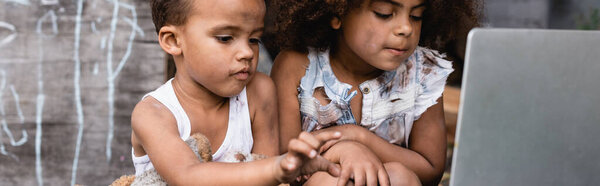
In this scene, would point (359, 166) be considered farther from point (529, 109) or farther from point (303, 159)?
point (529, 109)

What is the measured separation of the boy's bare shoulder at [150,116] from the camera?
60.0 inches

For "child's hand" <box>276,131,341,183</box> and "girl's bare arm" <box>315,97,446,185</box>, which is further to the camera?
"girl's bare arm" <box>315,97,446,185</box>

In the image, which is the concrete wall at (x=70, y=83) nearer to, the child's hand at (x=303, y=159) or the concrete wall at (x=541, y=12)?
the child's hand at (x=303, y=159)

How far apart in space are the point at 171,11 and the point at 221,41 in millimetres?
171

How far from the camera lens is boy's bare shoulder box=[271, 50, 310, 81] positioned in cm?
186

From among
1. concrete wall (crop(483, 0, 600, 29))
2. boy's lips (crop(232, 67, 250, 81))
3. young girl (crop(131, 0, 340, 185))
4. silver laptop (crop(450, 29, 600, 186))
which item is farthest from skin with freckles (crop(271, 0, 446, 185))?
concrete wall (crop(483, 0, 600, 29))

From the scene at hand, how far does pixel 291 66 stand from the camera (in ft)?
6.11

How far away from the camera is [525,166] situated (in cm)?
118

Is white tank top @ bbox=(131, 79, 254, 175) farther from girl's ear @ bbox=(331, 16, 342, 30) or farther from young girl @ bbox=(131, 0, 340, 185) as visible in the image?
girl's ear @ bbox=(331, 16, 342, 30)

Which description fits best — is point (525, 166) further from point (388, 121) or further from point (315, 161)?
point (388, 121)

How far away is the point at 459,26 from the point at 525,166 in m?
0.94

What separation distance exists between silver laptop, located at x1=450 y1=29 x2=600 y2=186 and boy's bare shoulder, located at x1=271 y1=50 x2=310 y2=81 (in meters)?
0.80

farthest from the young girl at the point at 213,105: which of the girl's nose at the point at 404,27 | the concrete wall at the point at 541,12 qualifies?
the concrete wall at the point at 541,12

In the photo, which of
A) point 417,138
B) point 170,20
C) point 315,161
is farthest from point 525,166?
point 170,20
